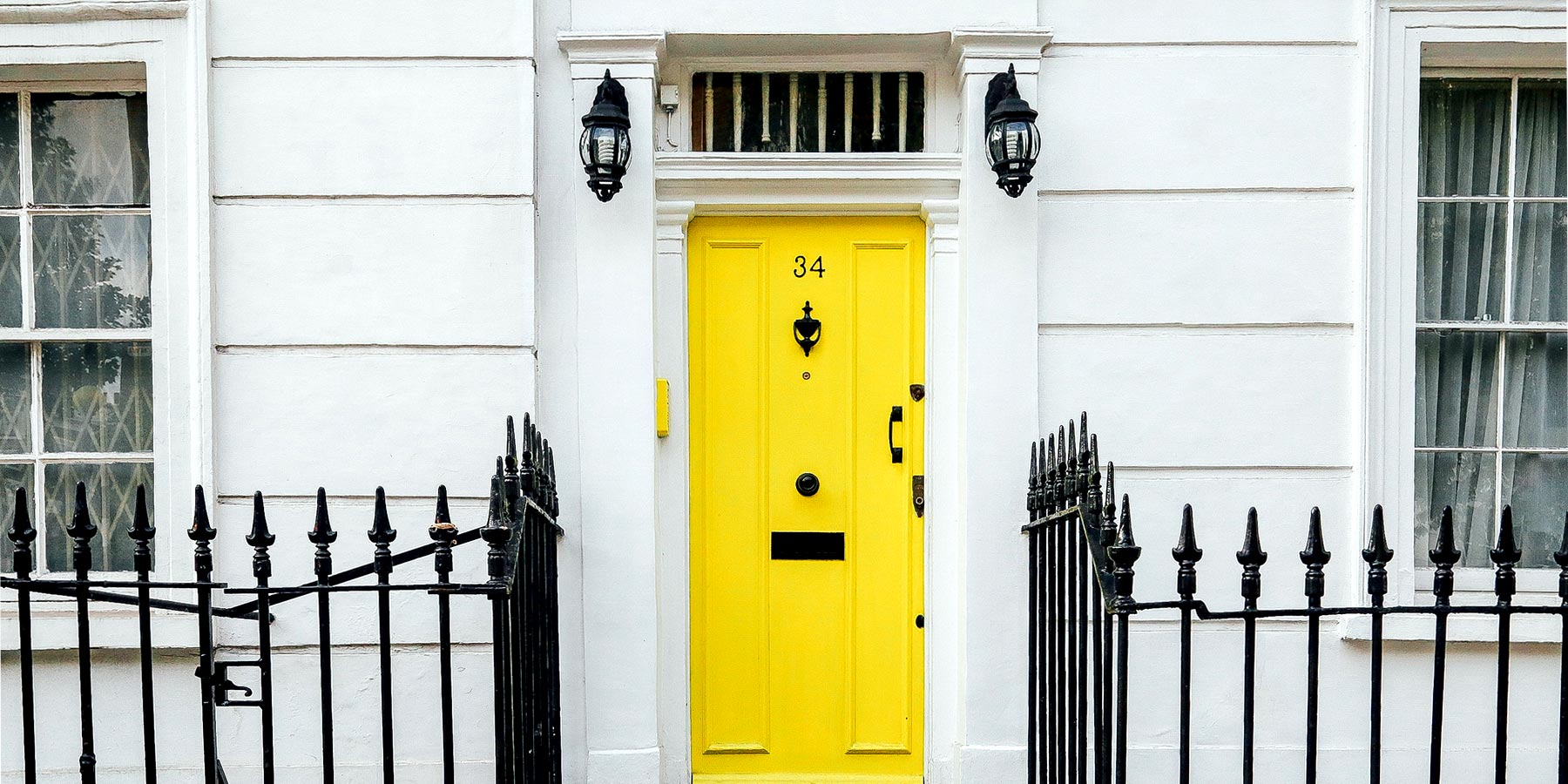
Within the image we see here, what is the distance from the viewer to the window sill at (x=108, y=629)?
12.7 feet

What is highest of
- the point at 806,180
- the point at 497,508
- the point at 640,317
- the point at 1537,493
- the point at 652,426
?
the point at 806,180

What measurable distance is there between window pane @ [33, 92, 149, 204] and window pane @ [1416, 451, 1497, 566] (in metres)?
4.76

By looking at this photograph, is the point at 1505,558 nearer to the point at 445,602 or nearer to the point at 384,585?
the point at 445,602

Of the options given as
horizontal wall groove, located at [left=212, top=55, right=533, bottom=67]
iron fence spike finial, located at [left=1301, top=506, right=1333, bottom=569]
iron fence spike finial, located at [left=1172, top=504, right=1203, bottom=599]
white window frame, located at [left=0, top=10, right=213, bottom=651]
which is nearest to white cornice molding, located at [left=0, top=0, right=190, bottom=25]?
white window frame, located at [left=0, top=10, right=213, bottom=651]

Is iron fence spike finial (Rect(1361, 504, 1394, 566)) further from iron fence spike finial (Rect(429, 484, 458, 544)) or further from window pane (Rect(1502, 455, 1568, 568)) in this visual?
iron fence spike finial (Rect(429, 484, 458, 544))

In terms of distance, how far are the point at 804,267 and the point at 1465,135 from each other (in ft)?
8.07

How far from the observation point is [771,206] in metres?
4.21

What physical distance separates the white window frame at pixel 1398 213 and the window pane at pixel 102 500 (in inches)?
171

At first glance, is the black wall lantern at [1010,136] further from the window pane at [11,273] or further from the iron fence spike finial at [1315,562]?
the window pane at [11,273]

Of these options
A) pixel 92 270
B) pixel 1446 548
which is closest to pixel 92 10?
pixel 92 270

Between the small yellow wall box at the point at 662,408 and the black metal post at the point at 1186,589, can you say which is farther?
the small yellow wall box at the point at 662,408

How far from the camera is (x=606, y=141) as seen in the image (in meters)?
3.85

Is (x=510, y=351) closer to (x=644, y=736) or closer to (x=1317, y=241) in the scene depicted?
(x=644, y=736)

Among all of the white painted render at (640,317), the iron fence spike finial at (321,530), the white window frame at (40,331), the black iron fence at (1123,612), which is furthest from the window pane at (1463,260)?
the white window frame at (40,331)
